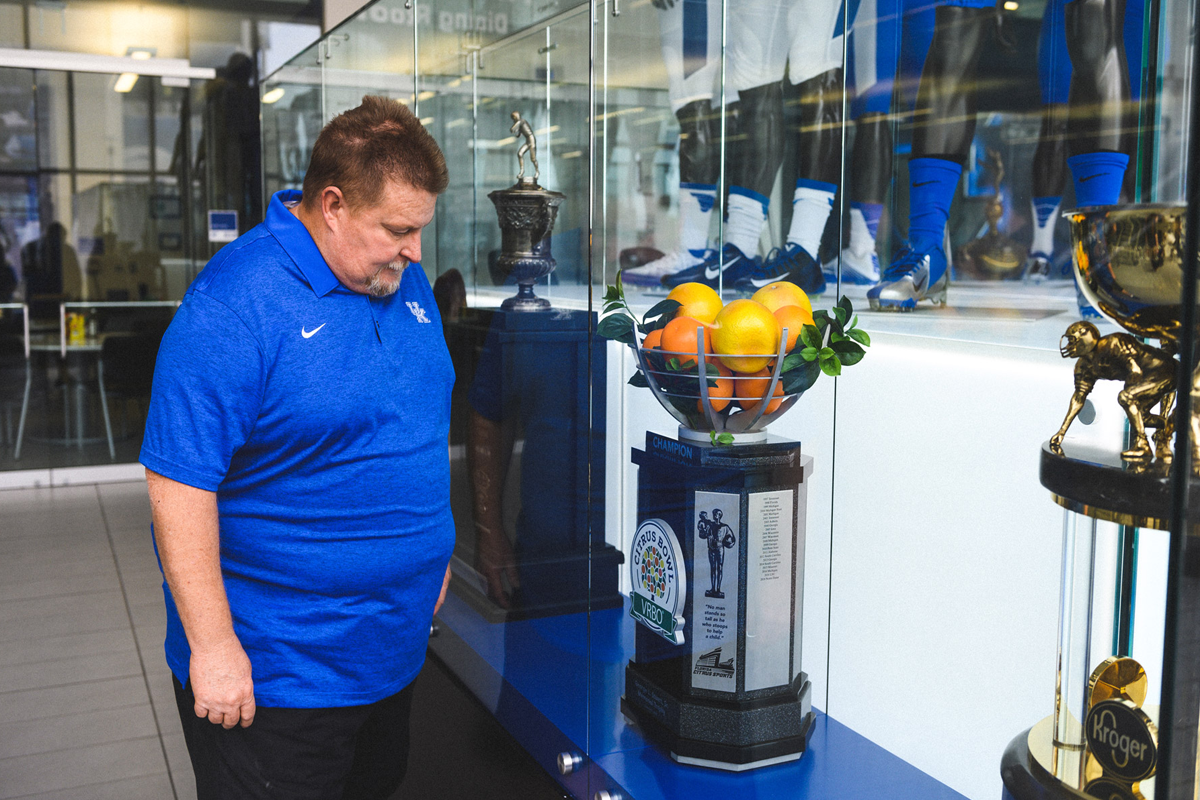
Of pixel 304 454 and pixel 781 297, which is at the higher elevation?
pixel 781 297

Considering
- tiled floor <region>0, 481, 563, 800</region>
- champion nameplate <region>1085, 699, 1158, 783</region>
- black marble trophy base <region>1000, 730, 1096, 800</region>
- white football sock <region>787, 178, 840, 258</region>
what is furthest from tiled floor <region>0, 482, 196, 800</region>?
champion nameplate <region>1085, 699, 1158, 783</region>

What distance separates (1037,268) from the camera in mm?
1605

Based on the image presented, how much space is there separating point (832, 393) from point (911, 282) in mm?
265

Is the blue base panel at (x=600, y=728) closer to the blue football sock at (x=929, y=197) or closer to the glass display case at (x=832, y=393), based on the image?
the glass display case at (x=832, y=393)

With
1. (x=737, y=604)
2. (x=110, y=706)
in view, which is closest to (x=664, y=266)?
(x=737, y=604)

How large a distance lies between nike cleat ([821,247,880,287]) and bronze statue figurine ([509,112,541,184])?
0.84 metres

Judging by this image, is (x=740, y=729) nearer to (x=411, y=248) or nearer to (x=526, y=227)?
(x=411, y=248)

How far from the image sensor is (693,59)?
91.0 inches

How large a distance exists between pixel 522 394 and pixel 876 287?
1021 mm

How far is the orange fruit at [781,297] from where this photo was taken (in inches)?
74.5

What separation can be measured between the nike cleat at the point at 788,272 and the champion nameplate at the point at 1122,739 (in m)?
1.18

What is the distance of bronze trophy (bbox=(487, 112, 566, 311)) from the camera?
254 cm

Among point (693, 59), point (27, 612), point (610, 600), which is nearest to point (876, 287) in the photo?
point (693, 59)

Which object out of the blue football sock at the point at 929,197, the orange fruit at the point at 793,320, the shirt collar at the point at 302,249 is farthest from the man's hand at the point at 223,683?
the blue football sock at the point at 929,197
